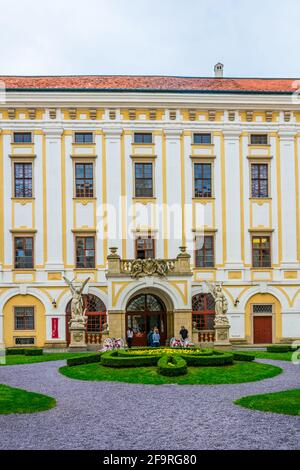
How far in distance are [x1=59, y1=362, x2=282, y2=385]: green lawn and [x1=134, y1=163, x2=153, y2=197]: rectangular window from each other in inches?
601

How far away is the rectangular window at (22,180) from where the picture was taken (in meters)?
36.5

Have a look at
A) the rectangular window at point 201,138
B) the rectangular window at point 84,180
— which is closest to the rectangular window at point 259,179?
the rectangular window at point 201,138

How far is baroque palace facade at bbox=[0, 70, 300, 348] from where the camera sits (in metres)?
36.1

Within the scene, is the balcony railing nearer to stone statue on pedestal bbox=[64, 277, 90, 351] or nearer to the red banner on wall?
stone statue on pedestal bbox=[64, 277, 90, 351]

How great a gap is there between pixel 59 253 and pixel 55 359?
32.8 feet

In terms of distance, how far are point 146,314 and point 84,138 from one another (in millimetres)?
10027

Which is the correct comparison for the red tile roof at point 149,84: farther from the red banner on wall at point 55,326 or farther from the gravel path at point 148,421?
the gravel path at point 148,421

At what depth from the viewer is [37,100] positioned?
1437 inches

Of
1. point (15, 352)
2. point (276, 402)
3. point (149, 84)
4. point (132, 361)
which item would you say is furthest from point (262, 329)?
point (276, 402)

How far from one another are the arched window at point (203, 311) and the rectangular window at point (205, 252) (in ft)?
5.60

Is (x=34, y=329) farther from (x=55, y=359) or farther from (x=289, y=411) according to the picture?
(x=289, y=411)

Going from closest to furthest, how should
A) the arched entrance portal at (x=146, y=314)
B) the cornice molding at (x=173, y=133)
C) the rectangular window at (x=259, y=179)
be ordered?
1. the arched entrance portal at (x=146, y=314)
2. the cornice molding at (x=173, y=133)
3. the rectangular window at (x=259, y=179)

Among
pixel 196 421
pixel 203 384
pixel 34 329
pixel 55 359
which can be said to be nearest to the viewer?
pixel 196 421

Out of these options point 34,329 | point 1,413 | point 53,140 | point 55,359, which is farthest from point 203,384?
point 53,140
